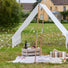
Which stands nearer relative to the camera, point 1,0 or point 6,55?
point 6,55

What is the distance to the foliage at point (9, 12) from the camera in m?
19.5

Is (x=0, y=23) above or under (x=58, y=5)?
under

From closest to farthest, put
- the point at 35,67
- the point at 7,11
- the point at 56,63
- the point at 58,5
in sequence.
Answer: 1. the point at 35,67
2. the point at 56,63
3. the point at 7,11
4. the point at 58,5

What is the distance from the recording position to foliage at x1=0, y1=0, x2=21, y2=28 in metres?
19.5

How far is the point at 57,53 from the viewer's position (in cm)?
861

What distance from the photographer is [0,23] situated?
2003 centimetres

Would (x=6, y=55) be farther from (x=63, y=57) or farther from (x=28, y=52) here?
(x=63, y=57)

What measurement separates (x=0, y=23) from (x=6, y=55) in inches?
434

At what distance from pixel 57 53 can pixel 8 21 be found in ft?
38.5

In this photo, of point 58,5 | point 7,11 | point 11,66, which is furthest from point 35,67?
point 58,5

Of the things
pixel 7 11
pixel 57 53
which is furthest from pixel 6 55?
pixel 7 11

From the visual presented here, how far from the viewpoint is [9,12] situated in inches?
763

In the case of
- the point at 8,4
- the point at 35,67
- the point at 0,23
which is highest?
the point at 8,4

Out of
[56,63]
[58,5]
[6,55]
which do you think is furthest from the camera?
[58,5]
